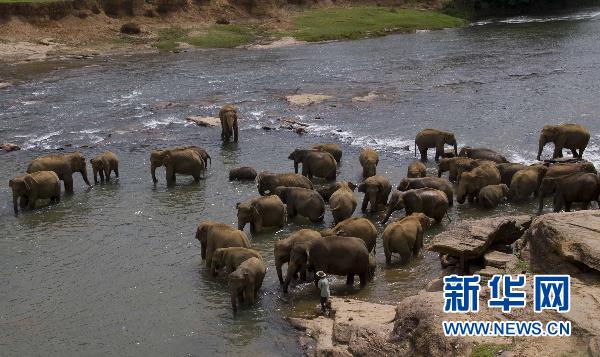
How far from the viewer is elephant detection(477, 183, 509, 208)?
1889 centimetres

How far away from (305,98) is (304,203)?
16.5m

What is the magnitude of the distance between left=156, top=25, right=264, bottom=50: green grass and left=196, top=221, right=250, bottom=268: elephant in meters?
38.1

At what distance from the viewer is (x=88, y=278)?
15.8m

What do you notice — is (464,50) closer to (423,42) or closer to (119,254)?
(423,42)

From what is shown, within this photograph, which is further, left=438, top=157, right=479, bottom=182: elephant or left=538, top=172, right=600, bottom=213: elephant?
left=438, top=157, right=479, bottom=182: elephant

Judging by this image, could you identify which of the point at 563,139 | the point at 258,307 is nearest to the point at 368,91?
the point at 563,139

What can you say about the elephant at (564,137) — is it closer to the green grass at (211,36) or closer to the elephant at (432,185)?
the elephant at (432,185)

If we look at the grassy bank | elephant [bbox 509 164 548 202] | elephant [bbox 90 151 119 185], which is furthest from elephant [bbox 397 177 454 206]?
the grassy bank

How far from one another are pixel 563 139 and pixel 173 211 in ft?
38.4

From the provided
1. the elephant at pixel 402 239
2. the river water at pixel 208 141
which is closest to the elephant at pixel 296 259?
the river water at pixel 208 141

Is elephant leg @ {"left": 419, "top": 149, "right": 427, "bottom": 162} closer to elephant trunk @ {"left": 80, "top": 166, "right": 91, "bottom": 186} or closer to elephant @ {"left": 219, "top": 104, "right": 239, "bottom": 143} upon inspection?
elephant @ {"left": 219, "top": 104, "right": 239, "bottom": 143}

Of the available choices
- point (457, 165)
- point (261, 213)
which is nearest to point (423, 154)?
point (457, 165)

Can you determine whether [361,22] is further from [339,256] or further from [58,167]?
[339,256]

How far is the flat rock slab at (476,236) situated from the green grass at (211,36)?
40377 millimetres
